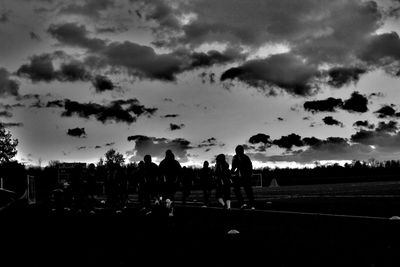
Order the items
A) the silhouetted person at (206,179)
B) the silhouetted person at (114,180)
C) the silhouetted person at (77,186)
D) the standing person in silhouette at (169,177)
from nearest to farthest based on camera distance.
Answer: the standing person in silhouette at (169,177), the silhouetted person at (77,186), the silhouetted person at (114,180), the silhouetted person at (206,179)

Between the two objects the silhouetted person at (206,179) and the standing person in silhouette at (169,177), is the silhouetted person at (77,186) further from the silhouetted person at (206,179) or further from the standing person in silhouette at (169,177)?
the standing person in silhouette at (169,177)

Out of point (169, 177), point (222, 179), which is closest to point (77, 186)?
point (222, 179)

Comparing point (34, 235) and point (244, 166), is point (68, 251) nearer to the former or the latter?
point (34, 235)

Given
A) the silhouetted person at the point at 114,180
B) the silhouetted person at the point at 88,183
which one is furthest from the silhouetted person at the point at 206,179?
the silhouetted person at the point at 88,183

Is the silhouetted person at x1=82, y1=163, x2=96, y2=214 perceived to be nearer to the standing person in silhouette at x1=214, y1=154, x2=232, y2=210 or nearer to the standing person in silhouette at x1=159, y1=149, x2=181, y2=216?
the standing person in silhouette at x1=214, y1=154, x2=232, y2=210

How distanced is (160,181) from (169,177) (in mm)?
338

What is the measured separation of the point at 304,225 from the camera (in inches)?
453

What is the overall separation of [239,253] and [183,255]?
2.58ft

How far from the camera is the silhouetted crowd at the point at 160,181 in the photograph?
16.2m

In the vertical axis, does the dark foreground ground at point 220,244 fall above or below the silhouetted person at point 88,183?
below

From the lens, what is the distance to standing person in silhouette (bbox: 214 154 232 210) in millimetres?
18922

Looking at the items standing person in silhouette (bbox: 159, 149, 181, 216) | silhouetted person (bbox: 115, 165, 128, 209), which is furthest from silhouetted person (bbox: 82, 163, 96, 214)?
standing person in silhouette (bbox: 159, 149, 181, 216)

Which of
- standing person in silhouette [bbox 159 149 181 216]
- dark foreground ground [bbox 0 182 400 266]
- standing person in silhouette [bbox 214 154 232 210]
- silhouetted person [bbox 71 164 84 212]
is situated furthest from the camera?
silhouetted person [bbox 71 164 84 212]

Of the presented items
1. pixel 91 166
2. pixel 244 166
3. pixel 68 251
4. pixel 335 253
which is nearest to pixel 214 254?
pixel 335 253
